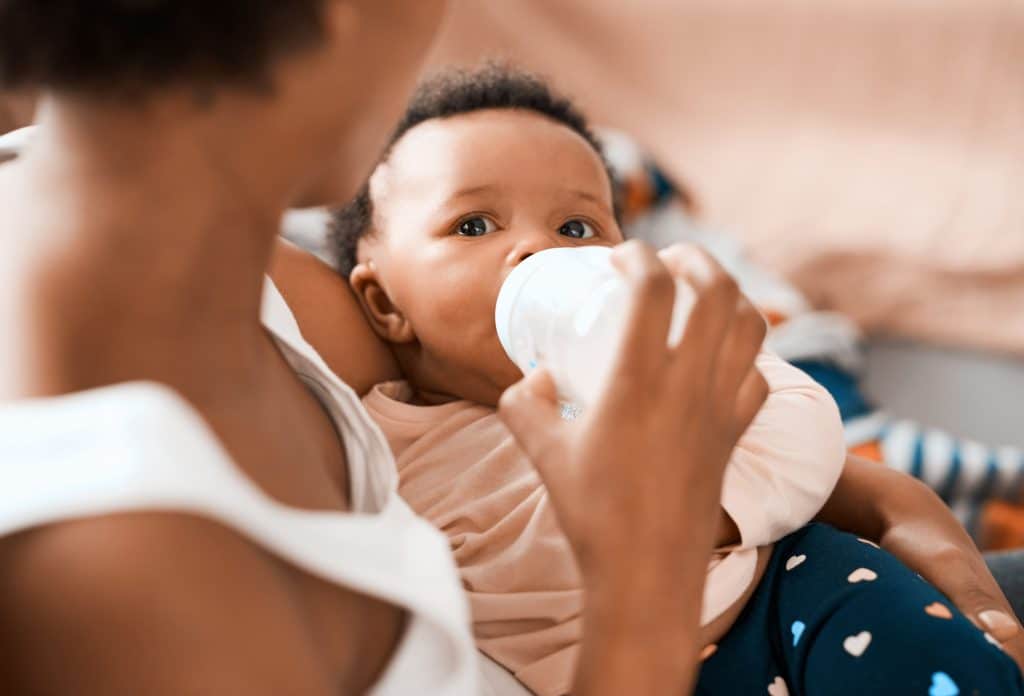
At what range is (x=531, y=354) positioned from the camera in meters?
0.82

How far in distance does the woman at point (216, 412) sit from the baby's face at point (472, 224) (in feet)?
1.17

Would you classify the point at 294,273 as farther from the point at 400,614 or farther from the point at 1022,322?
the point at 1022,322

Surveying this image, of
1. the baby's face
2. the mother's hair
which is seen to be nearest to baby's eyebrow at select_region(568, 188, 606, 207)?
the baby's face

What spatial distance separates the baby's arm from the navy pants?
0.12 ft

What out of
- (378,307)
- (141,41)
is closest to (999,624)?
(378,307)

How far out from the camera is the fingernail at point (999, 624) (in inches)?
34.4

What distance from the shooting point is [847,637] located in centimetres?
81

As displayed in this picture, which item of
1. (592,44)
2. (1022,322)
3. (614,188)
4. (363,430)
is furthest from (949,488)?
(592,44)

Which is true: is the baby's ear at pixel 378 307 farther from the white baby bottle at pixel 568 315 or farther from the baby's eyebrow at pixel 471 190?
the white baby bottle at pixel 568 315

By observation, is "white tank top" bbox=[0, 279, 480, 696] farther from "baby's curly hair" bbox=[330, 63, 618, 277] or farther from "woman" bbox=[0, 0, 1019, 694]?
"baby's curly hair" bbox=[330, 63, 618, 277]

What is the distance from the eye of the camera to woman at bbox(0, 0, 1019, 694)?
0.49 meters

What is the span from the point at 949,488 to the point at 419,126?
933mm

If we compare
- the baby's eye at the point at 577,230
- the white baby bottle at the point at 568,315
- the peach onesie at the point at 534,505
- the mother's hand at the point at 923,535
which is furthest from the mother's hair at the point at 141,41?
the mother's hand at the point at 923,535

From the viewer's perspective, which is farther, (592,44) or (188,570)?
(592,44)
